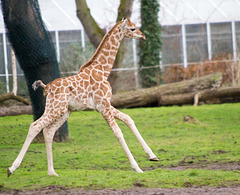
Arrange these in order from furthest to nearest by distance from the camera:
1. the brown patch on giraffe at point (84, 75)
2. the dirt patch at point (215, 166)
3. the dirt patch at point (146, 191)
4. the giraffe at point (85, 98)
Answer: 1. the dirt patch at point (215, 166)
2. the brown patch on giraffe at point (84, 75)
3. the giraffe at point (85, 98)
4. the dirt patch at point (146, 191)

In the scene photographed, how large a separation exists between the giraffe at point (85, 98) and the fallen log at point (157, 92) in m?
9.35

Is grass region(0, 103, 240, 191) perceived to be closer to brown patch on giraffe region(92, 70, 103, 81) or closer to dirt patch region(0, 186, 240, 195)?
dirt patch region(0, 186, 240, 195)

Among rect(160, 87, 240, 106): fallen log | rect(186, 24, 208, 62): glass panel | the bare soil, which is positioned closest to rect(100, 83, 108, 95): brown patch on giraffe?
the bare soil

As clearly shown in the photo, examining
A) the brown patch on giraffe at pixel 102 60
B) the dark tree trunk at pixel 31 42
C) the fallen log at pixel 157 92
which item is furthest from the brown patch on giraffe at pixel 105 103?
the fallen log at pixel 157 92

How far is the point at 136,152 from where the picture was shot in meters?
8.53

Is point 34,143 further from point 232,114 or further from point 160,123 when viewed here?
point 232,114

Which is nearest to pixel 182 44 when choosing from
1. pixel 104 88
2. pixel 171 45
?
pixel 171 45

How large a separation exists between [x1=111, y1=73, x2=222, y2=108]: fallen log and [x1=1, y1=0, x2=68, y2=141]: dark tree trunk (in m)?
6.34

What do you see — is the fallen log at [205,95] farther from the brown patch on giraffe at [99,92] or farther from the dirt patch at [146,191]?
the dirt patch at [146,191]

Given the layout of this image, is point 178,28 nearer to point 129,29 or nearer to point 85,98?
point 129,29

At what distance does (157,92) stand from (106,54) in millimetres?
10807

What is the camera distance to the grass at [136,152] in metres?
5.50

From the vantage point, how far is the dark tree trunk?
30.7 ft

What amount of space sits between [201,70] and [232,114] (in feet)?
23.5
